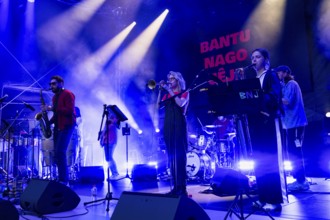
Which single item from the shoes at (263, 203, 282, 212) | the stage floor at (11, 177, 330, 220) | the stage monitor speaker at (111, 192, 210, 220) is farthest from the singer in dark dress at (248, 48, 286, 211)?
the stage monitor speaker at (111, 192, 210, 220)

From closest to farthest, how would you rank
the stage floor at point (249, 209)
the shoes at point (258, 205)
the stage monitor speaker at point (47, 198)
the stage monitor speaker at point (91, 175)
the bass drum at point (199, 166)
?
the shoes at point (258, 205), the stage floor at point (249, 209), the stage monitor speaker at point (47, 198), the bass drum at point (199, 166), the stage monitor speaker at point (91, 175)

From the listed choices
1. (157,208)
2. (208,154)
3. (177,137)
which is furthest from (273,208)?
(208,154)

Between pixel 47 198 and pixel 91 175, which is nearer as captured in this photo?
pixel 47 198

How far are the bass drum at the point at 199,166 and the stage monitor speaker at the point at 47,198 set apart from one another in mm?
3424

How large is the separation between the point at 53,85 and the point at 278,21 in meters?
5.33

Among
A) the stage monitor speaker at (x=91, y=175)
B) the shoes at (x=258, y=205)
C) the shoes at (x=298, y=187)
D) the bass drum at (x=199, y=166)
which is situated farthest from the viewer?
the stage monitor speaker at (x=91, y=175)

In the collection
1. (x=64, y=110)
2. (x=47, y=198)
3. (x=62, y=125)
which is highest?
(x=64, y=110)

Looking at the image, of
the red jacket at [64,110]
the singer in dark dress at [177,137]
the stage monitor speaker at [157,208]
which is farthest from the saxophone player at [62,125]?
the stage monitor speaker at [157,208]

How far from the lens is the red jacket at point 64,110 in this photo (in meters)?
5.35

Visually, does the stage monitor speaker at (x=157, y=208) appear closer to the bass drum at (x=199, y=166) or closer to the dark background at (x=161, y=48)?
the bass drum at (x=199, y=166)

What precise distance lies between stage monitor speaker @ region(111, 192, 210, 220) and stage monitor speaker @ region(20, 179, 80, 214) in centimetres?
161

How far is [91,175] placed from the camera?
7387mm

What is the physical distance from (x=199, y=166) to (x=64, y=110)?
3.19 meters

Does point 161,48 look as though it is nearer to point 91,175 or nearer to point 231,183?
point 91,175
